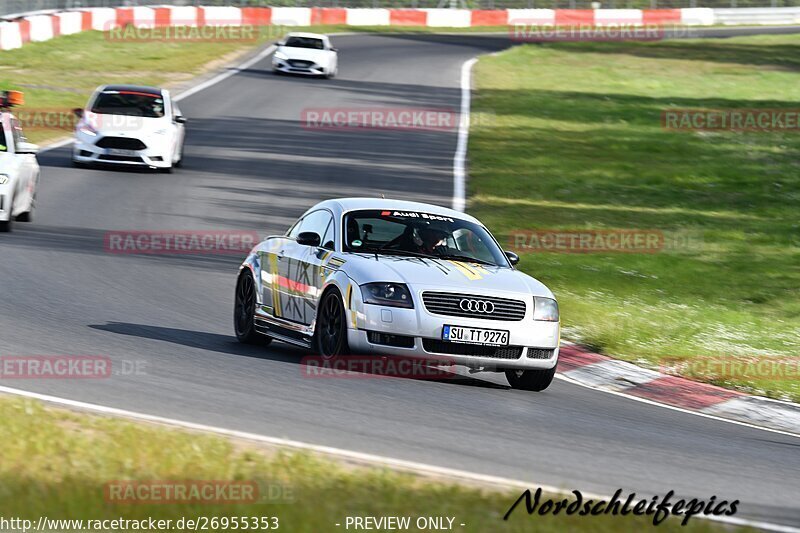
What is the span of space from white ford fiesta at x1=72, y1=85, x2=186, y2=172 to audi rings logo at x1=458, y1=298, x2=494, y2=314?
15697 mm

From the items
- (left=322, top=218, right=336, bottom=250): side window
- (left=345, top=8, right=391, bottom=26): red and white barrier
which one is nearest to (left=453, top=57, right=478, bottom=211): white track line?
(left=322, top=218, right=336, bottom=250): side window

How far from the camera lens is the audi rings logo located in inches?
442

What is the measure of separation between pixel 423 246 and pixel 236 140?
19777 mm

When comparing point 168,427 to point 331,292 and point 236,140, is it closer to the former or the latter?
point 331,292

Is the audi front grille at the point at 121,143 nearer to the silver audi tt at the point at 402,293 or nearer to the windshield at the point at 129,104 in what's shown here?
the windshield at the point at 129,104

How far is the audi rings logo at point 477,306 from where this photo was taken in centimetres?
1123

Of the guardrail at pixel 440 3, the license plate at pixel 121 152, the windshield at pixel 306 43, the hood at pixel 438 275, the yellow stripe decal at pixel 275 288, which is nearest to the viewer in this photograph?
the hood at pixel 438 275

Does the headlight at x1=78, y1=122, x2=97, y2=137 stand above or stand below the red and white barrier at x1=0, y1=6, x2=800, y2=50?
above

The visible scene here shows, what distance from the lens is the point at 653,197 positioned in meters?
26.6

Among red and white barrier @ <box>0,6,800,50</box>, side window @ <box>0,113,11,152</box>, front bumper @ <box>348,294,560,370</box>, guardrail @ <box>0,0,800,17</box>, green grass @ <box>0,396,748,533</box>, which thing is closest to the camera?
green grass @ <box>0,396,748,533</box>

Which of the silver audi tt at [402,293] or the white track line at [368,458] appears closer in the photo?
the white track line at [368,458]

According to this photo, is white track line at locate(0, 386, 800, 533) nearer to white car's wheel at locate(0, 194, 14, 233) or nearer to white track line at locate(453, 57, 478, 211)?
white car's wheel at locate(0, 194, 14, 233)

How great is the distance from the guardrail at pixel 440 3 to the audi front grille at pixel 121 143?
2751 cm

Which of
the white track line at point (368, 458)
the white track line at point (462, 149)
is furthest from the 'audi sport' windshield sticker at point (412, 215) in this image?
the white track line at point (462, 149)
